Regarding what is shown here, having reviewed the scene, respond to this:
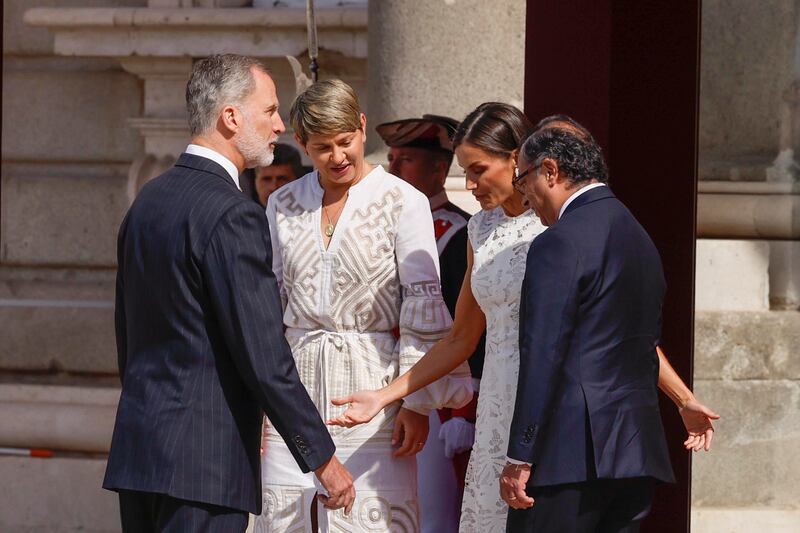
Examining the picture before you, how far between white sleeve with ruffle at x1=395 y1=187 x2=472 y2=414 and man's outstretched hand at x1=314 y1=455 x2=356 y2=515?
0.59 m

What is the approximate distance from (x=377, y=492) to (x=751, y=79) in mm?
1654

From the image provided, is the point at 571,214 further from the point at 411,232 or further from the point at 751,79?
the point at 751,79

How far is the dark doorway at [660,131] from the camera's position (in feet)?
15.4

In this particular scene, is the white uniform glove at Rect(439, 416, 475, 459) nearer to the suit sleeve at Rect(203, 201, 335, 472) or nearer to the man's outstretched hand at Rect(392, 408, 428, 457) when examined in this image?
the man's outstretched hand at Rect(392, 408, 428, 457)

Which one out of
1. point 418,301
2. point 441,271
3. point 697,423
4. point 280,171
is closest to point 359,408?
point 418,301

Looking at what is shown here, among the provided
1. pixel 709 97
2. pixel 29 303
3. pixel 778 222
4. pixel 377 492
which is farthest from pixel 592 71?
pixel 29 303

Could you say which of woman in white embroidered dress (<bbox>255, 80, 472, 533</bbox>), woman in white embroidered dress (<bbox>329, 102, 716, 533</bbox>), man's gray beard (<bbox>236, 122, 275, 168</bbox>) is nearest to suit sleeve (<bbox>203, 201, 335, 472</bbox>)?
man's gray beard (<bbox>236, 122, 275, 168</bbox>)

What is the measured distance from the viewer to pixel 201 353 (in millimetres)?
3666

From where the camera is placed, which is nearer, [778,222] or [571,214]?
[571,214]

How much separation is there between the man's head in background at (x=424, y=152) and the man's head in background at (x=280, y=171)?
2.53ft

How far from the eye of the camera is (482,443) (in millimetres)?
4398

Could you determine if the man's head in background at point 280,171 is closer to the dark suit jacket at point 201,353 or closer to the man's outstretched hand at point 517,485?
the dark suit jacket at point 201,353

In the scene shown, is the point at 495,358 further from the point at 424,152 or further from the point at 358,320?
the point at 424,152

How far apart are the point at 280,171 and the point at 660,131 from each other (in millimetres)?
1974
